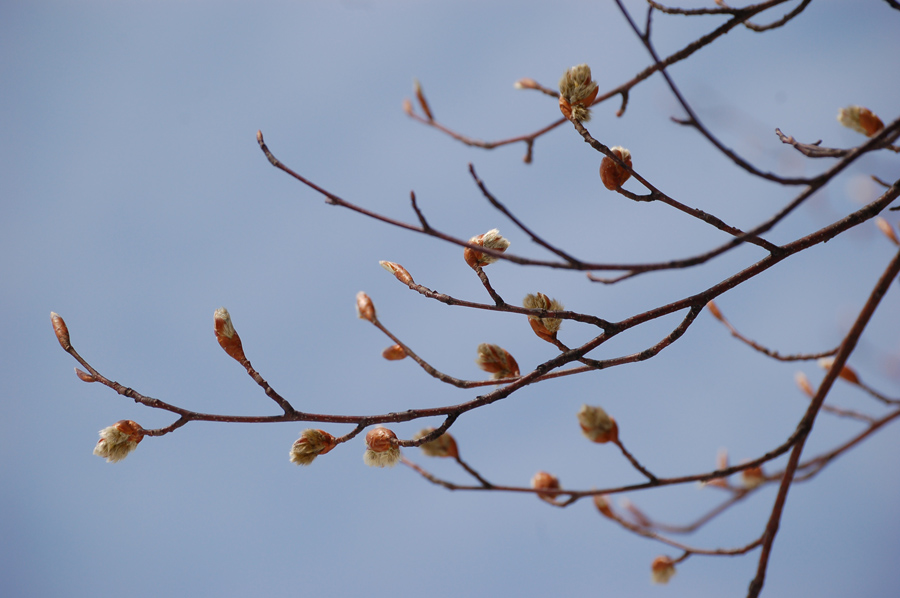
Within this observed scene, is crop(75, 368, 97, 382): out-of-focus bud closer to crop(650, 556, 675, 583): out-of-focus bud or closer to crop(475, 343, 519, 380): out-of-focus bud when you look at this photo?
crop(475, 343, 519, 380): out-of-focus bud

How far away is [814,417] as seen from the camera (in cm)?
107

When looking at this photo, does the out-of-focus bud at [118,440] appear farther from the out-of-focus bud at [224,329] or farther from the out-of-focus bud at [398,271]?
the out-of-focus bud at [398,271]

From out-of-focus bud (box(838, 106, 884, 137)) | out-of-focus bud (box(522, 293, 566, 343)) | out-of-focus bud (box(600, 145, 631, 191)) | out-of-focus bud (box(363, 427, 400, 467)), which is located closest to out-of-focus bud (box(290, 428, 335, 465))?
out-of-focus bud (box(363, 427, 400, 467))

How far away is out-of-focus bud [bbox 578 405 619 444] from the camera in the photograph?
118 centimetres

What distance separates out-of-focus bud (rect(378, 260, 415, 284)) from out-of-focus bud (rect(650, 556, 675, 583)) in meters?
0.95

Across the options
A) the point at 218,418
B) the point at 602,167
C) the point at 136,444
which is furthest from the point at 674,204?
the point at 136,444

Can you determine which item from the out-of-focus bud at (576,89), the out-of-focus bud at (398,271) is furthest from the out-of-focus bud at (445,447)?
the out-of-focus bud at (576,89)

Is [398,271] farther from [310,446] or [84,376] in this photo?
[84,376]

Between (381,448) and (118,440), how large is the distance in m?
0.50

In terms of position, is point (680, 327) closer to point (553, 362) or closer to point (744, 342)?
point (553, 362)

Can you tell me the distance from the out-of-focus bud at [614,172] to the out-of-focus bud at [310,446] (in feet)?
2.51

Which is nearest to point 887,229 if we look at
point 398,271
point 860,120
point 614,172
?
point 860,120

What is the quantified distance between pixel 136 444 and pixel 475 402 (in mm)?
668

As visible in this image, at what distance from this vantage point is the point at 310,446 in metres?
1.12
